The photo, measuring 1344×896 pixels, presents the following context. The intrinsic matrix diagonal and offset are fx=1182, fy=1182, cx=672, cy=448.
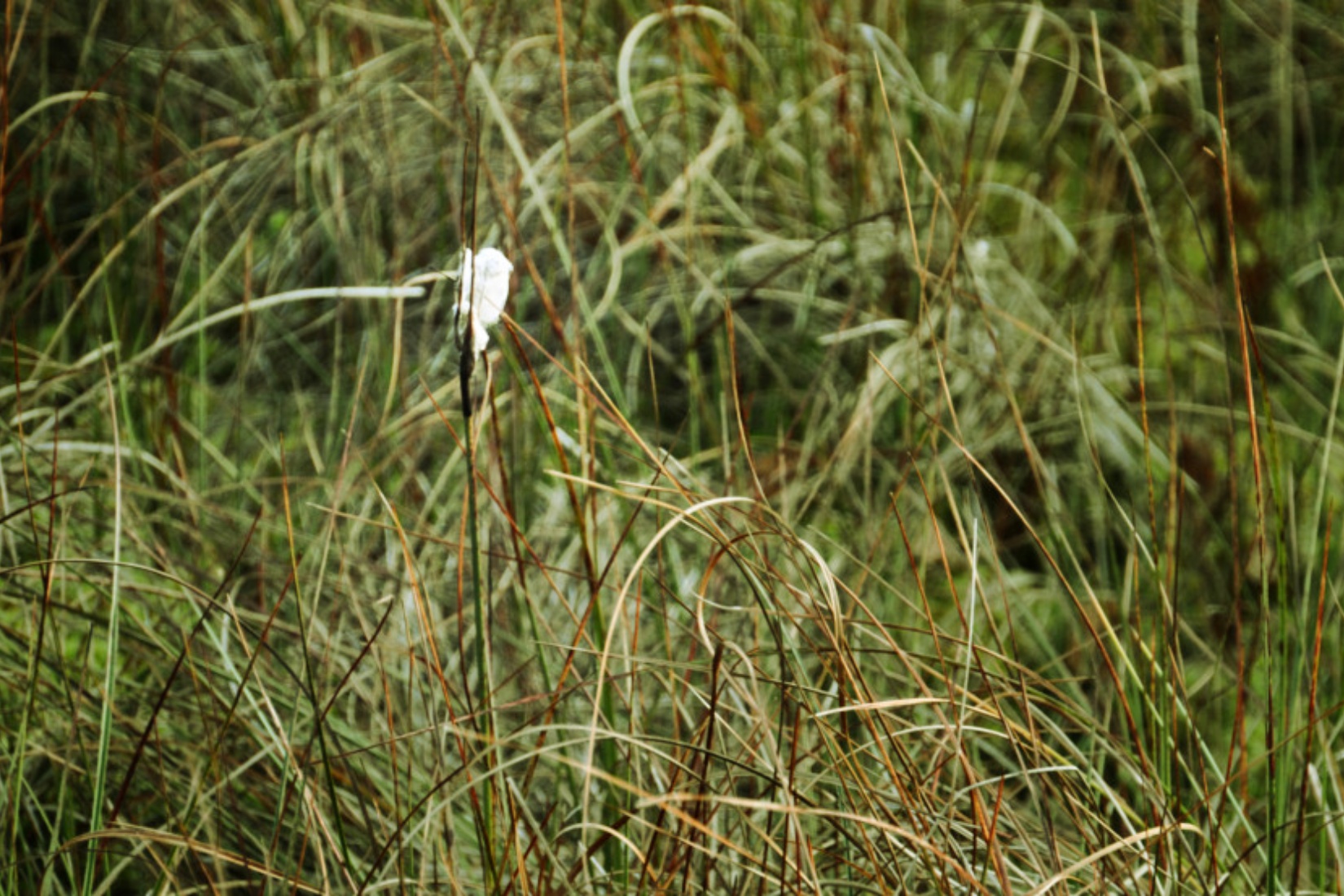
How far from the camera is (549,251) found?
1.54 meters

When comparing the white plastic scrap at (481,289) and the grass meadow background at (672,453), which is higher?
the white plastic scrap at (481,289)

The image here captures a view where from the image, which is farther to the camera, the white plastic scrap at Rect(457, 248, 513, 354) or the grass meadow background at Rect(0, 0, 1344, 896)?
the grass meadow background at Rect(0, 0, 1344, 896)

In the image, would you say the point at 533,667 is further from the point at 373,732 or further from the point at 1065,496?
the point at 1065,496

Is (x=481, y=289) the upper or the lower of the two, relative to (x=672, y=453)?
upper

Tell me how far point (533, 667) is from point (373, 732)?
0.16 metres

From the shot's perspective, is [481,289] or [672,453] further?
[672,453]

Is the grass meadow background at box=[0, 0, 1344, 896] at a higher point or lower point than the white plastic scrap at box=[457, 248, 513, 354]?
lower

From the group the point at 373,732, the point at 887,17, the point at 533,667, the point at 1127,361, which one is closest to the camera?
the point at 373,732

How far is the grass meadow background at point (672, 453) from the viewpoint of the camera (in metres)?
0.70

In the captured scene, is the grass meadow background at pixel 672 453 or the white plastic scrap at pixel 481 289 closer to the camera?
the white plastic scrap at pixel 481 289

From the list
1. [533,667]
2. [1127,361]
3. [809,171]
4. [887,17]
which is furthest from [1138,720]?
[887,17]

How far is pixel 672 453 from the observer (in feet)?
4.24

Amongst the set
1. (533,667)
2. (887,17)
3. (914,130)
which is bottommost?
(533,667)

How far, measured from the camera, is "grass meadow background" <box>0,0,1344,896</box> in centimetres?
70
